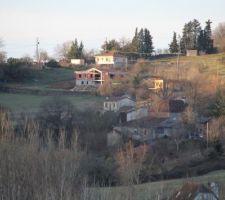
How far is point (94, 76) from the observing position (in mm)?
40250

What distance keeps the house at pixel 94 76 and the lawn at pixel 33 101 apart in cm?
445

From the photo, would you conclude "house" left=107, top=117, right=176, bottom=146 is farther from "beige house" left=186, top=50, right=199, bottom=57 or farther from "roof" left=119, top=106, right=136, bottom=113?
"beige house" left=186, top=50, right=199, bottom=57

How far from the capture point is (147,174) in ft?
64.6

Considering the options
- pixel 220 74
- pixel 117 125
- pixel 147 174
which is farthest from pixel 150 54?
pixel 147 174

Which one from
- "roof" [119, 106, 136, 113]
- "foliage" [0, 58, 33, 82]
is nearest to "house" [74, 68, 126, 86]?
"foliage" [0, 58, 33, 82]

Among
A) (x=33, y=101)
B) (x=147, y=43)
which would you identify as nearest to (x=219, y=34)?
(x=147, y=43)

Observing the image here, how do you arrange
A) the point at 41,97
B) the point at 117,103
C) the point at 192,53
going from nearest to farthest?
the point at 117,103, the point at 41,97, the point at 192,53

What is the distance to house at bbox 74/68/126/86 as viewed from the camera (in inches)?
1555

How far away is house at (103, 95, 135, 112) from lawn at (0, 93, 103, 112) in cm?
41

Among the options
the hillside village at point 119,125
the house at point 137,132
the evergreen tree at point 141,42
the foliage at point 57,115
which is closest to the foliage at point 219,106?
the hillside village at point 119,125

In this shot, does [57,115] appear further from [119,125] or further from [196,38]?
[196,38]

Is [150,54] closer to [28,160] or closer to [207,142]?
[207,142]

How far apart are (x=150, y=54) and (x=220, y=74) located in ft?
38.9

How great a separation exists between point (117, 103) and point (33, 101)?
4.74m
